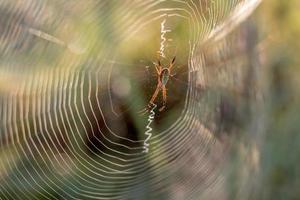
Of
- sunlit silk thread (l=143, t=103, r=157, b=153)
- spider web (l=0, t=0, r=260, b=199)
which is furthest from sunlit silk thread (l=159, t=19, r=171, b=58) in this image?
sunlit silk thread (l=143, t=103, r=157, b=153)

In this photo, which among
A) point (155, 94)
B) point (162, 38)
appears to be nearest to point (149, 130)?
point (155, 94)

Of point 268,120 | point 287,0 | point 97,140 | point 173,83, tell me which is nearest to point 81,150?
point 97,140

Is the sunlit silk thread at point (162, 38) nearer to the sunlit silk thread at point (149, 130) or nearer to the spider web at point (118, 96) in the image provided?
the spider web at point (118, 96)

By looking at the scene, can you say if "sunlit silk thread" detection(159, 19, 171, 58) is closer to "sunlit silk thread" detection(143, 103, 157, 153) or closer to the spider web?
the spider web

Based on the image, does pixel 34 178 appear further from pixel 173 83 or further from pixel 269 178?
pixel 269 178

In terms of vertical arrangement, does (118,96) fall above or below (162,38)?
below

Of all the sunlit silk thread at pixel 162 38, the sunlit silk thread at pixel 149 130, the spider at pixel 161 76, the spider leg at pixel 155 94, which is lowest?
the sunlit silk thread at pixel 149 130

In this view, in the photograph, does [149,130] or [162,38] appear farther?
[149,130]

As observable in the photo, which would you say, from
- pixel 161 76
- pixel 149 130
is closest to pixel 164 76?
pixel 161 76

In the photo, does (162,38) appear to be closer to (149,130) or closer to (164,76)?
(164,76)

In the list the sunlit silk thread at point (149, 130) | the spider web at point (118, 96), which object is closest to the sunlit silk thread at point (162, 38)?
the spider web at point (118, 96)
